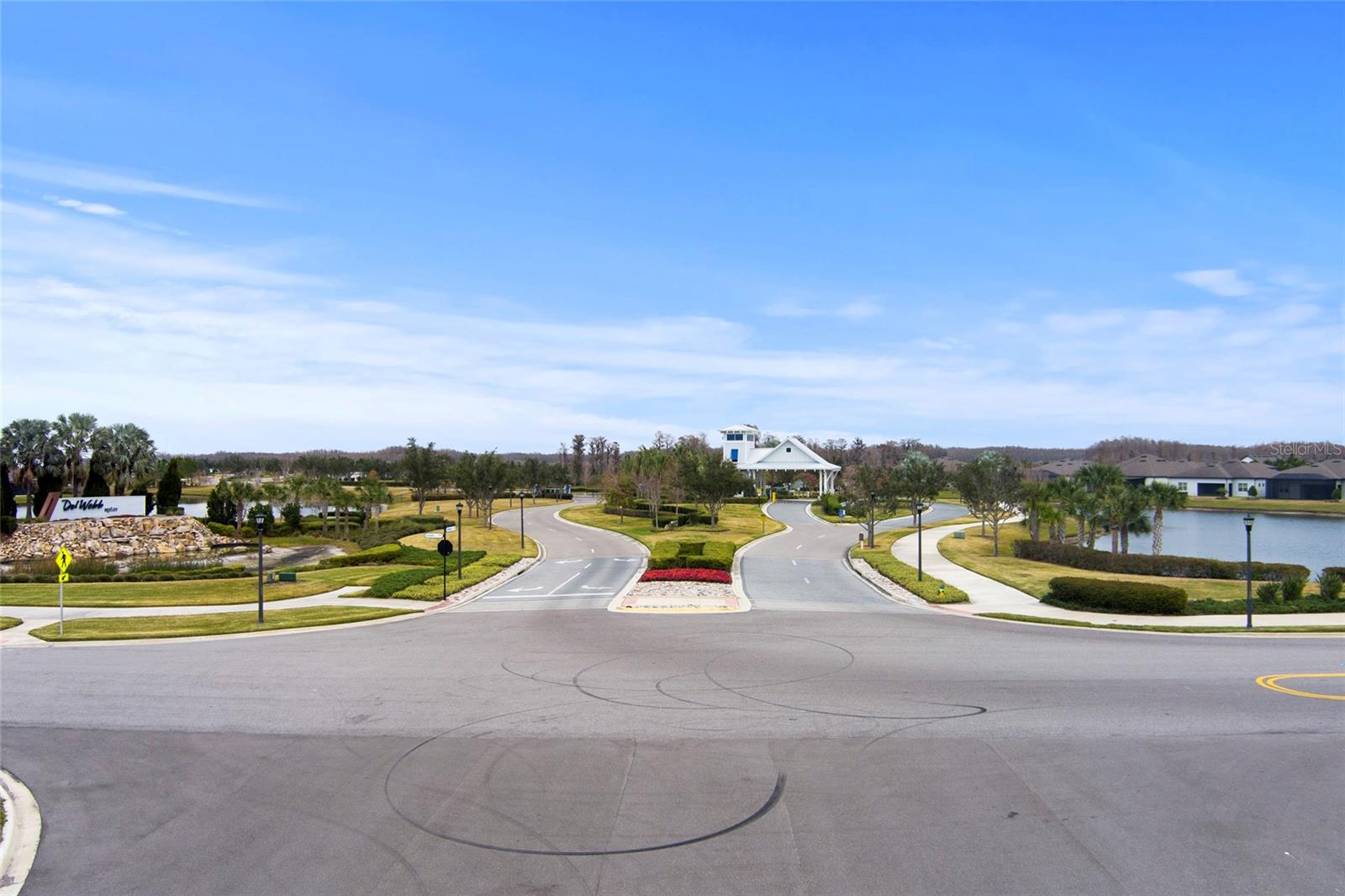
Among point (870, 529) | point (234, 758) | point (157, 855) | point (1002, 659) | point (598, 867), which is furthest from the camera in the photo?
point (870, 529)

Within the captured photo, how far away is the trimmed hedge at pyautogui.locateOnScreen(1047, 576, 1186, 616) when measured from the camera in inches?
1093

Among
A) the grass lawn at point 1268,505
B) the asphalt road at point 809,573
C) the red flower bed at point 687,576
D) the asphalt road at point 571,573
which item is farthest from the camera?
Answer: the grass lawn at point 1268,505

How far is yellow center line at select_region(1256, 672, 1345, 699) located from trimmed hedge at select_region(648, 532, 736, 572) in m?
25.0

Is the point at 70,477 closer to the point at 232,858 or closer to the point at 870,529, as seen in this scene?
the point at 870,529

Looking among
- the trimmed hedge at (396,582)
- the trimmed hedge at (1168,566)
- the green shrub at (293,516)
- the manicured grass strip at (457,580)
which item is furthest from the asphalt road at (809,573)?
the green shrub at (293,516)

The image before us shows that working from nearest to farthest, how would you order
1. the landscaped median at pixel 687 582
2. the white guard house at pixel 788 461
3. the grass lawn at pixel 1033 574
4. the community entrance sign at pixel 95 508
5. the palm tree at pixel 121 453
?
1. the landscaped median at pixel 687 582
2. the grass lawn at pixel 1033 574
3. the community entrance sign at pixel 95 508
4. the palm tree at pixel 121 453
5. the white guard house at pixel 788 461

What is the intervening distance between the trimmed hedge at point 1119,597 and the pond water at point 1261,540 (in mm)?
18586

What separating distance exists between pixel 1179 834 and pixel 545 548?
46853 mm

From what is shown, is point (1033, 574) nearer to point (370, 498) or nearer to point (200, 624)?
point (200, 624)

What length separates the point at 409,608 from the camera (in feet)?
99.3

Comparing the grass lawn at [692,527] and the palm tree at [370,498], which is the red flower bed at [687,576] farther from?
the palm tree at [370,498]

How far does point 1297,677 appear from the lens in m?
17.8

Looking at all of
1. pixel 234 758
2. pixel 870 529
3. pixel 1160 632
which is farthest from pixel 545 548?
pixel 234 758

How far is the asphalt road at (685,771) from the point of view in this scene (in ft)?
30.7
